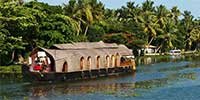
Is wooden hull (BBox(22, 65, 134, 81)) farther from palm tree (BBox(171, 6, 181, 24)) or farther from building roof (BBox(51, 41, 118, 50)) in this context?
palm tree (BBox(171, 6, 181, 24))

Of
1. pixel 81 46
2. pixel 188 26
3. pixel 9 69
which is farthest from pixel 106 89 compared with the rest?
pixel 188 26

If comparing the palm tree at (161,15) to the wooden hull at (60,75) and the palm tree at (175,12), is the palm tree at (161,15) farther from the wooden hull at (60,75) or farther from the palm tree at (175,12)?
the wooden hull at (60,75)

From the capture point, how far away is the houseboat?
47.0 metres

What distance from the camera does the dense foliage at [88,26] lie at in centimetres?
6041

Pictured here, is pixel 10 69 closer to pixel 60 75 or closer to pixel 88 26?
pixel 60 75

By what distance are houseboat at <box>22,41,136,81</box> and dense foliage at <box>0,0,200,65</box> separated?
27.1 feet

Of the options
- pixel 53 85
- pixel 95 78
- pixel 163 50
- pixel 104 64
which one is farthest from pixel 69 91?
pixel 163 50

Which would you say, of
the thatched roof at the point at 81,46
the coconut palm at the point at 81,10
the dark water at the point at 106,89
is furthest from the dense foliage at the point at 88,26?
the dark water at the point at 106,89

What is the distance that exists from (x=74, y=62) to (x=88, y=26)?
3741cm

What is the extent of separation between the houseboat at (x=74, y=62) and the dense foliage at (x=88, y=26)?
8258 mm

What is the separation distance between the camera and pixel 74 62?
50438 mm

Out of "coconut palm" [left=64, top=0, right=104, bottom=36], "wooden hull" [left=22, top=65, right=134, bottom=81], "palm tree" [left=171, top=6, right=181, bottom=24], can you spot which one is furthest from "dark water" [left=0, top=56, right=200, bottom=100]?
"palm tree" [left=171, top=6, right=181, bottom=24]

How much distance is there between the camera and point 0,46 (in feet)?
188

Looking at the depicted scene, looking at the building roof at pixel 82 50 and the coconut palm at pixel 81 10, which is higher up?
the coconut palm at pixel 81 10
